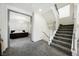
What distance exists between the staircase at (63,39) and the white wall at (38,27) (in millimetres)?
272

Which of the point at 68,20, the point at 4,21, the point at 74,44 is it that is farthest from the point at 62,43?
the point at 4,21

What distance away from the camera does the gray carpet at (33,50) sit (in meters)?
1.46

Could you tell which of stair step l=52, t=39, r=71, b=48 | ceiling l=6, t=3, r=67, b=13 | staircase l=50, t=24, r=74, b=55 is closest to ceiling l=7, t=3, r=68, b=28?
ceiling l=6, t=3, r=67, b=13

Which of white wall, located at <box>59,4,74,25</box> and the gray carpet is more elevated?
white wall, located at <box>59,4,74,25</box>

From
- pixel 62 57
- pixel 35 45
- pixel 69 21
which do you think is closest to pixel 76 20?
pixel 69 21

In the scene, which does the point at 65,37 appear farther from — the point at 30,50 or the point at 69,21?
the point at 30,50

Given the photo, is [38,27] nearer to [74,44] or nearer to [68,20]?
[68,20]

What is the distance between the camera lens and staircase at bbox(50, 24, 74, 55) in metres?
1.38

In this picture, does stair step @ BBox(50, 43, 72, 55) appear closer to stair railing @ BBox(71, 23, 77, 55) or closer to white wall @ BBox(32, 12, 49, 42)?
stair railing @ BBox(71, 23, 77, 55)

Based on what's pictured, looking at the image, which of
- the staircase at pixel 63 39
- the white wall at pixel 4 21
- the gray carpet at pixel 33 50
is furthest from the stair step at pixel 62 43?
the white wall at pixel 4 21

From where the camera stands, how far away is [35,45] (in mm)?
1584

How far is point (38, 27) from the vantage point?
Answer: 166 cm

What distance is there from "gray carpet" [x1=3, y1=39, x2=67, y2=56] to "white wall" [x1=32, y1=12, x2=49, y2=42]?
17 cm

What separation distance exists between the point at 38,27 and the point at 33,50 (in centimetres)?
57
